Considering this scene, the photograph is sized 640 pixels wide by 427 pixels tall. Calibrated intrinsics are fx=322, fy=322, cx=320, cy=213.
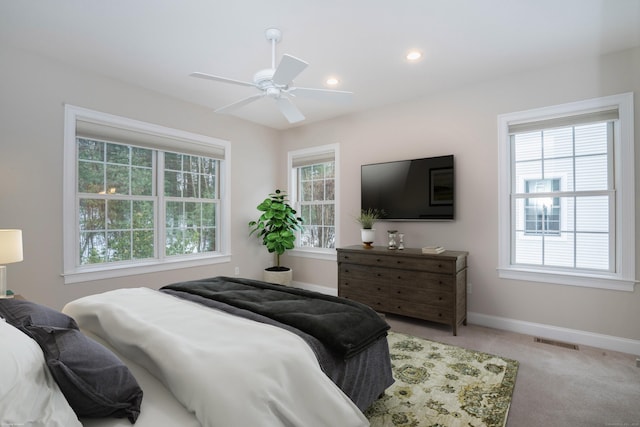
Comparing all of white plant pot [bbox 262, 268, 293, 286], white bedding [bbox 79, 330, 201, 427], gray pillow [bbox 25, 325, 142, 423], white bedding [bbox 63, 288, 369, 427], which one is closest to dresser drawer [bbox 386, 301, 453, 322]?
white plant pot [bbox 262, 268, 293, 286]

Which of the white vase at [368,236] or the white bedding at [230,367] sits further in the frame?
the white vase at [368,236]

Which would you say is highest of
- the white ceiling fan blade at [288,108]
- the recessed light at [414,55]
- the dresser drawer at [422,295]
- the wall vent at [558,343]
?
the recessed light at [414,55]

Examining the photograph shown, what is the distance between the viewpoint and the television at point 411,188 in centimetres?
381

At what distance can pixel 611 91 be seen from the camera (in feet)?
9.78

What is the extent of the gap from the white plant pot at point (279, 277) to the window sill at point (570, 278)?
2910mm

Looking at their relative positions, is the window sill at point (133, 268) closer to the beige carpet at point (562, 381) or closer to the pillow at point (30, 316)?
the pillow at point (30, 316)

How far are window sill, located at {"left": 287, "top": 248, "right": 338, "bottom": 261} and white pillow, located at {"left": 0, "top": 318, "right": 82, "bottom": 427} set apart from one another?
3960 millimetres

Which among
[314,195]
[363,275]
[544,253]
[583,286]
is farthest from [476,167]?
[314,195]

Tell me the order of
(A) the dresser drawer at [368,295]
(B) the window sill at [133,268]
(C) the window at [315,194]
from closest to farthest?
(B) the window sill at [133,268], (A) the dresser drawer at [368,295], (C) the window at [315,194]

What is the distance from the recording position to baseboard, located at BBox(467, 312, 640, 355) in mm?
2900

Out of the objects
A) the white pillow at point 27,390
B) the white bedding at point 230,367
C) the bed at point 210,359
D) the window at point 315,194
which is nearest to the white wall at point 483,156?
the window at point 315,194

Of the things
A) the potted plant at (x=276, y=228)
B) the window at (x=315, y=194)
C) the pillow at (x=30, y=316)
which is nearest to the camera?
the pillow at (x=30, y=316)

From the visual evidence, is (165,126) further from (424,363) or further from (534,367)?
(534,367)

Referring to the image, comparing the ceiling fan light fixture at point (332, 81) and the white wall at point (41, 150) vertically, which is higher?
the ceiling fan light fixture at point (332, 81)
